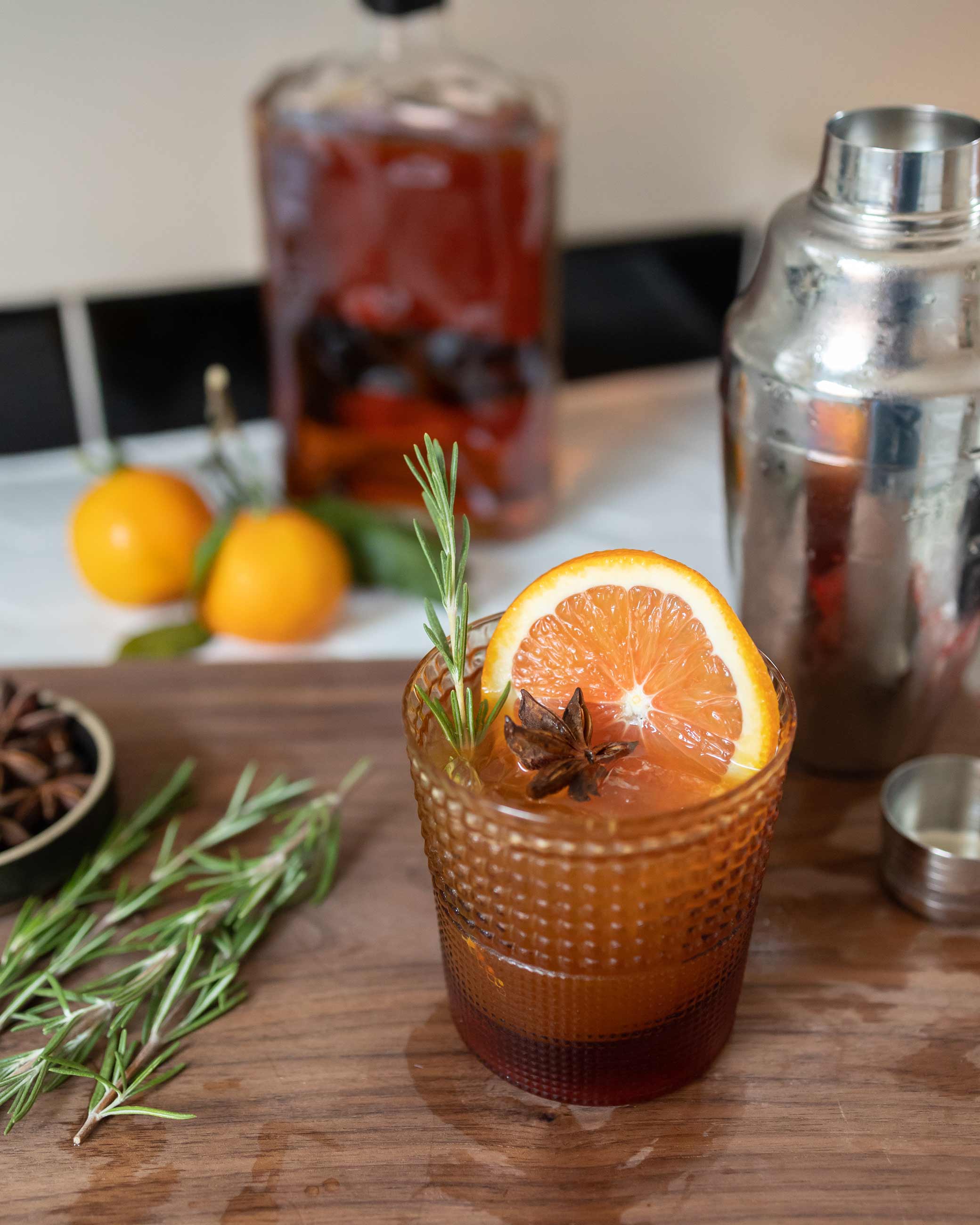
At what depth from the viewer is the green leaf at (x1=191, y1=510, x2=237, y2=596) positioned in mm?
904

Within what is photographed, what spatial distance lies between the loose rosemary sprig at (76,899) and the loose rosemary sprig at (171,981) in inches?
0.6

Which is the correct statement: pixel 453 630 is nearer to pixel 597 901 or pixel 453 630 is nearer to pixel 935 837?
pixel 597 901

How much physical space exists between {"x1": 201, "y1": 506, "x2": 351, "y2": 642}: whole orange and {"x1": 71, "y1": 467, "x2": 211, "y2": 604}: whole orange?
36mm

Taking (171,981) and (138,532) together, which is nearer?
(171,981)

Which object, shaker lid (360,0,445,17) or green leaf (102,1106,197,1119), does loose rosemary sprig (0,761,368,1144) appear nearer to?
green leaf (102,1106,197,1119)

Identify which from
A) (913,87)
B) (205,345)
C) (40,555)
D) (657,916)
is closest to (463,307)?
(205,345)

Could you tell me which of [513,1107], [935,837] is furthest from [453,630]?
[935,837]

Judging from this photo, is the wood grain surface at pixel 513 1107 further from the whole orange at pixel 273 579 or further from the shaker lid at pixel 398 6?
the shaker lid at pixel 398 6

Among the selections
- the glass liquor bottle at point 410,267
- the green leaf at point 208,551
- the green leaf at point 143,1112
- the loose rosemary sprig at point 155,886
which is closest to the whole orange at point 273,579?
the green leaf at point 208,551

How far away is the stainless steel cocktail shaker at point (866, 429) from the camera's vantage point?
1.77 ft

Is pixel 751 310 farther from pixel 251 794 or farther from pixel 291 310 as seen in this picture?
pixel 291 310

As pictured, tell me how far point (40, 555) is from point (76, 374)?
0.17m

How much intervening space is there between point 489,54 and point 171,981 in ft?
2.70

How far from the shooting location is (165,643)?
91 cm
